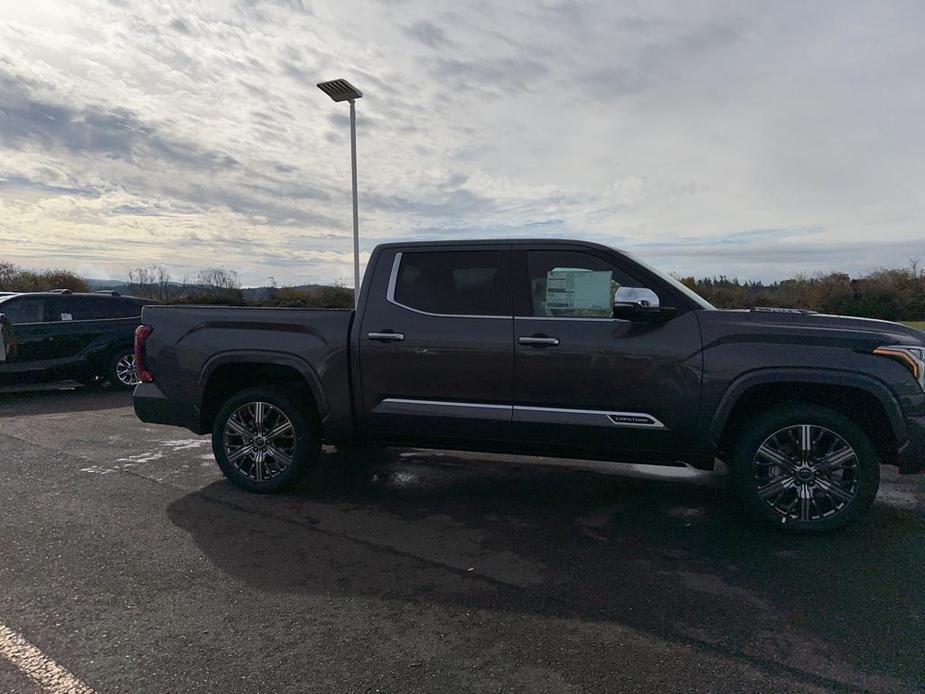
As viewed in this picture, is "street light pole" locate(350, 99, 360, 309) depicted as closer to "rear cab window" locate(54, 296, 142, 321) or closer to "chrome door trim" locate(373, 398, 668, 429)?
"rear cab window" locate(54, 296, 142, 321)

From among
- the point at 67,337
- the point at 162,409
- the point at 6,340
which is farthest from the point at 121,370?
the point at 162,409

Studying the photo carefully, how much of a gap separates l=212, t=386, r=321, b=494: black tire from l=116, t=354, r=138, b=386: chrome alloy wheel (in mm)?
6716

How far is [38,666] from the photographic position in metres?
2.54

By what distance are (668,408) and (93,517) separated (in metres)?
4.05

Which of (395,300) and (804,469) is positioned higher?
(395,300)

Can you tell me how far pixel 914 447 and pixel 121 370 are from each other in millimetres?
10957

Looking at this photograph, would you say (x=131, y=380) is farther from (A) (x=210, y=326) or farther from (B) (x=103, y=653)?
(B) (x=103, y=653)

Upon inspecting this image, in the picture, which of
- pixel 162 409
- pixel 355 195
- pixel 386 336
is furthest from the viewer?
pixel 355 195

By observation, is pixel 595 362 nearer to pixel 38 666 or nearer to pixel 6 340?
pixel 38 666

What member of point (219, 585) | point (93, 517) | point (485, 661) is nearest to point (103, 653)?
point (219, 585)

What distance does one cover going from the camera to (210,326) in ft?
15.9

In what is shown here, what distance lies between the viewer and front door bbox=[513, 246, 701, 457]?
398 cm

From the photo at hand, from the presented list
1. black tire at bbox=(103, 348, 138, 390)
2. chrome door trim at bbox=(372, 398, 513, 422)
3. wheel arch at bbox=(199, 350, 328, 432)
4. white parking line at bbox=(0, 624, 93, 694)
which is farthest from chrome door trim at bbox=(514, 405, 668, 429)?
black tire at bbox=(103, 348, 138, 390)

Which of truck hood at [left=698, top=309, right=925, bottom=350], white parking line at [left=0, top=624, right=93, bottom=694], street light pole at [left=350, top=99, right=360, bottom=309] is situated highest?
street light pole at [left=350, top=99, right=360, bottom=309]
